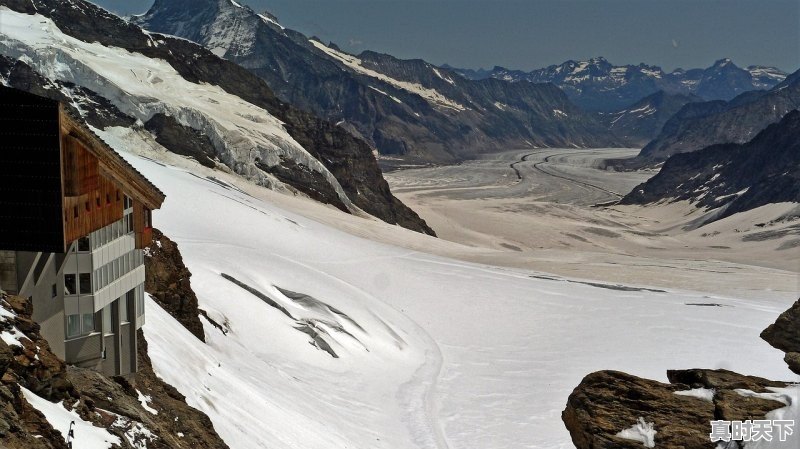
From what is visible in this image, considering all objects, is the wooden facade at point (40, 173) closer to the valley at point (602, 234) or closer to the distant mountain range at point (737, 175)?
the valley at point (602, 234)

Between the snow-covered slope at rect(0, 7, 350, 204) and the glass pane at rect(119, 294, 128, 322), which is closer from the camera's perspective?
the glass pane at rect(119, 294, 128, 322)

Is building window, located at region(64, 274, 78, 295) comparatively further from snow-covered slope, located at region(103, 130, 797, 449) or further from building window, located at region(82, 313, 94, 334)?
snow-covered slope, located at region(103, 130, 797, 449)

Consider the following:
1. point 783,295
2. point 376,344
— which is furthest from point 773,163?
point 376,344

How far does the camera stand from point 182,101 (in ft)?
227

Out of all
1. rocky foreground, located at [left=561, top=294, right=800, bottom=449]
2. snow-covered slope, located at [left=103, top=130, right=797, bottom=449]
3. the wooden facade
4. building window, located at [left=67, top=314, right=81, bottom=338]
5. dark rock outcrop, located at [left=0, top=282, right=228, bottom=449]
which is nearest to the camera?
dark rock outcrop, located at [left=0, top=282, right=228, bottom=449]

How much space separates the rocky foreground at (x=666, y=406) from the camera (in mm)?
12425

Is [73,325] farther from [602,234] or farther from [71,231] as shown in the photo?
[602,234]

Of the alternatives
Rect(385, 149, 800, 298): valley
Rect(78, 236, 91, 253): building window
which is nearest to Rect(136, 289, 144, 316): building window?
Rect(78, 236, 91, 253): building window

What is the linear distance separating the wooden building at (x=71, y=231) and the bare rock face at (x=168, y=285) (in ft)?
21.9

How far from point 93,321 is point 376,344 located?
64.2 ft

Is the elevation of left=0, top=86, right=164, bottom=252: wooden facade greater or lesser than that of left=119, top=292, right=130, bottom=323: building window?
greater

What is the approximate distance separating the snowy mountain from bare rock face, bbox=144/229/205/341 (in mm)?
41857

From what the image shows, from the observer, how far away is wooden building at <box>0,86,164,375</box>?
983 centimetres

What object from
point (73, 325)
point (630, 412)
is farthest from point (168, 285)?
point (630, 412)
